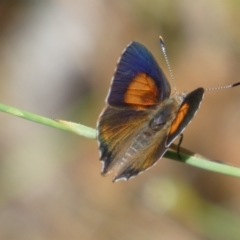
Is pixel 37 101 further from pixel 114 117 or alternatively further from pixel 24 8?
pixel 114 117

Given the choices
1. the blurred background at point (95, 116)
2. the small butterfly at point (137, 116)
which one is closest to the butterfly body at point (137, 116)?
the small butterfly at point (137, 116)

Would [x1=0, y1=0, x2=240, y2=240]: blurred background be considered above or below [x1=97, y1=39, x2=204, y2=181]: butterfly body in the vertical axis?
below

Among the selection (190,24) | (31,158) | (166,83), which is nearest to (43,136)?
(31,158)

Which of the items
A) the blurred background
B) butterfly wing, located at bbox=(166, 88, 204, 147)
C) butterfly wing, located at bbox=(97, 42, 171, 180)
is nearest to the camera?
butterfly wing, located at bbox=(166, 88, 204, 147)

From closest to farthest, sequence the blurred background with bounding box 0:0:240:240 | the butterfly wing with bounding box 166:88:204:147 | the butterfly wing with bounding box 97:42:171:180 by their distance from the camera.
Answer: the butterfly wing with bounding box 166:88:204:147 < the butterfly wing with bounding box 97:42:171:180 < the blurred background with bounding box 0:0:240:240

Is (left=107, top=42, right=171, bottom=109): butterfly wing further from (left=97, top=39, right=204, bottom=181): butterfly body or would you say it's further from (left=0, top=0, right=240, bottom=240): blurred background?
(left=0, top=0, right=240, bottom=240): blurred background

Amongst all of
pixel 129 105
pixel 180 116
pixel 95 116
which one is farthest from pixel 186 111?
pixel 95 116

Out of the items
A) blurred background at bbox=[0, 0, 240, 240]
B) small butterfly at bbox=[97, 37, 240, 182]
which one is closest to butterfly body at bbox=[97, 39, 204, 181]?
small butterfly at bbox=[97, 37, 240, 182]

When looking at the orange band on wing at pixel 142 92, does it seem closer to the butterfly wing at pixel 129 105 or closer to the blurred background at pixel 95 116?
the butterfly wing at pixel 129 105
